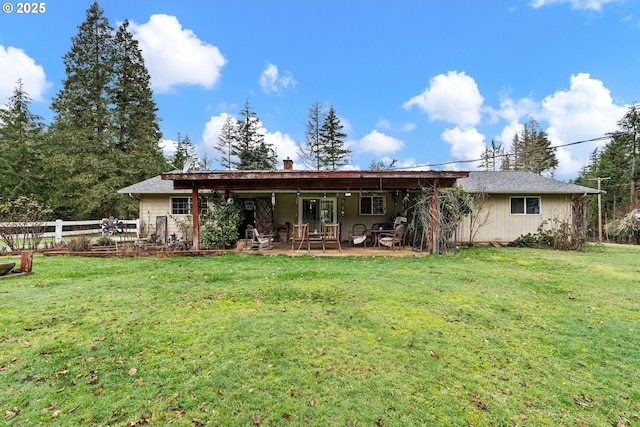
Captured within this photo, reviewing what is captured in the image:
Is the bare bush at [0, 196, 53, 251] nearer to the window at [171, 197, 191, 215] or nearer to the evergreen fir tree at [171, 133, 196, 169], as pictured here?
the window at [171, 197, 191, 215]

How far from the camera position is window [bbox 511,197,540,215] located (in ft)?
39.3

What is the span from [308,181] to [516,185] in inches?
343

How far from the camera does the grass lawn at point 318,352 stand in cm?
217

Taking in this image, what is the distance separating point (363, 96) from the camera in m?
20.5

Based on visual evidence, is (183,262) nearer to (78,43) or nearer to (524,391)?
(524,391)

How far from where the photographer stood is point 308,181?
9.23 meters

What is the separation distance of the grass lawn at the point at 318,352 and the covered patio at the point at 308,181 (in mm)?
3582

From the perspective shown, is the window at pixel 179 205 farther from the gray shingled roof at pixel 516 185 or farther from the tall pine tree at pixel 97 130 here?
the gray shingled roof at pixel 516 185

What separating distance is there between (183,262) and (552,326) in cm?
745

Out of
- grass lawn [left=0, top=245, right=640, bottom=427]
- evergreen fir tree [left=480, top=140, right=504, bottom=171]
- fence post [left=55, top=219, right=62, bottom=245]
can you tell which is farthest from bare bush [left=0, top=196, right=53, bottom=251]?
evergreen fir tree [left=480, top=140, right=504, bottom=171]

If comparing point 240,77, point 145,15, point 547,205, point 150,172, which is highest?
point 240,77

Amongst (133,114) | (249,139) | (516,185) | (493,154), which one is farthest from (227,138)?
(493,154)

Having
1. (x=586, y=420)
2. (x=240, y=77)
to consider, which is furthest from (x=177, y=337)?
(x=240, y=77)

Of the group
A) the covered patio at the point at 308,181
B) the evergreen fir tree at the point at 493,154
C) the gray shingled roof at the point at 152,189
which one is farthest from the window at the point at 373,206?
the evergreen fir tree at the point at 493,154
